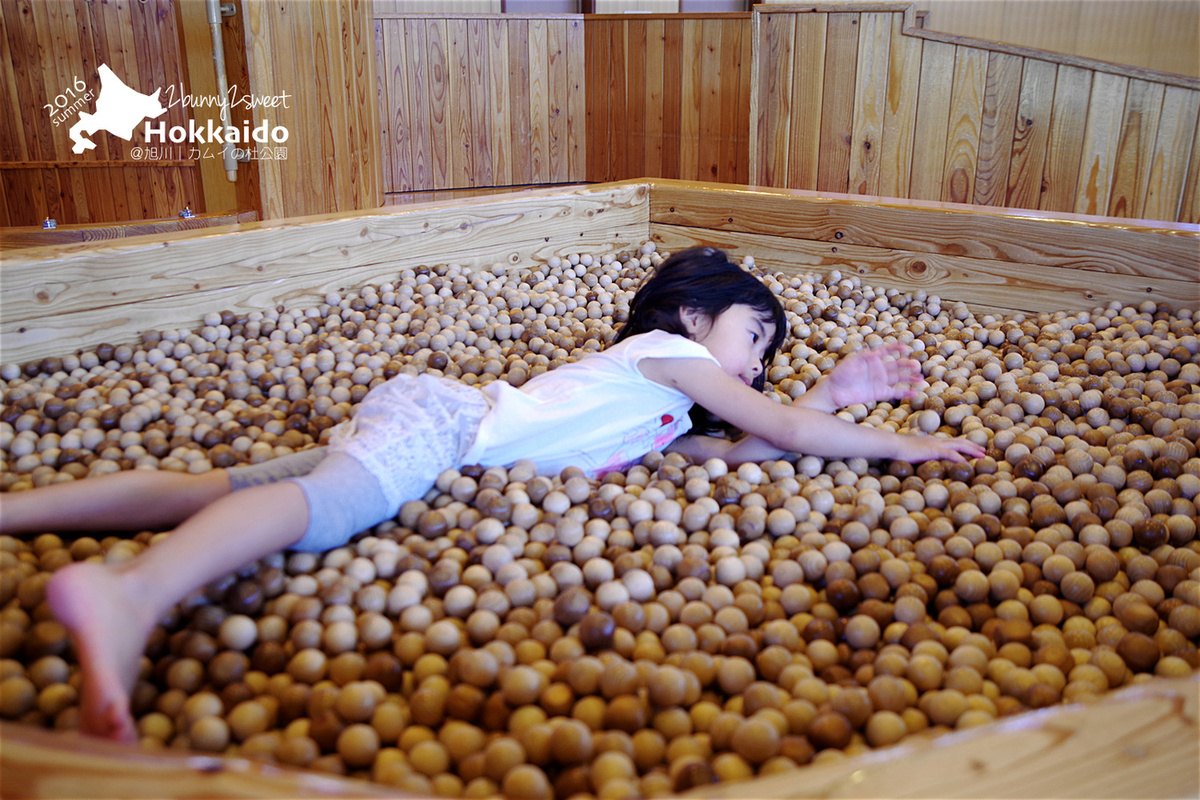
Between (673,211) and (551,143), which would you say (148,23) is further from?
(673,211)

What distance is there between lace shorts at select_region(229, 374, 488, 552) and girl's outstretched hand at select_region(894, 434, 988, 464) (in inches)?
32.1

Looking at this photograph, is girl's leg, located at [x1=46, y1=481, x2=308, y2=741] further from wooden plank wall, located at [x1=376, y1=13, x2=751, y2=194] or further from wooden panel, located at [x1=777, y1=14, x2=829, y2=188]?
wooden plank wall, located at [x1=376, y1=13, x2=751, y2=194]

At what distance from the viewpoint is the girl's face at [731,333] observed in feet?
5.94

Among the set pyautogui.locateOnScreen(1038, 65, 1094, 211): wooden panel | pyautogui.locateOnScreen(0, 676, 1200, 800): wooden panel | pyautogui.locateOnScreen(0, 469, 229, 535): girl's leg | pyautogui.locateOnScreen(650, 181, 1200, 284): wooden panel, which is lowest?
pyautogui.locateOnScreen(0, 469, 229, 535): girl's leg

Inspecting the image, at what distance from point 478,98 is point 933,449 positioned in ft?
16.3

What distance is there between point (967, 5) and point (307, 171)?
4502mm

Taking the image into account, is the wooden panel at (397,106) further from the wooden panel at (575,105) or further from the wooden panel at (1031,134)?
the wooden panel at (1031,134)

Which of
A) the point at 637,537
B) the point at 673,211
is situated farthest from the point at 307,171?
the point at 637,537

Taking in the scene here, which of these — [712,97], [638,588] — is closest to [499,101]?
A: [712,97]

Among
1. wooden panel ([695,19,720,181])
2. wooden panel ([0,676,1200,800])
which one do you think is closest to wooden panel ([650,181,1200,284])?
wooden panel ([0,676,1200,800])

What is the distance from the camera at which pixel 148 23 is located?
5.48 metres

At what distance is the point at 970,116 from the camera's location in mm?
3689

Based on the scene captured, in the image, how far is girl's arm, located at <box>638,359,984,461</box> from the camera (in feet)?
5.43

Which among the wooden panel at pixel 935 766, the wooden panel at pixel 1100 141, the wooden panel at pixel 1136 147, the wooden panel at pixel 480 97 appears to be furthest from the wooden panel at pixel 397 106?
the wooden panel at pixel 935 766
